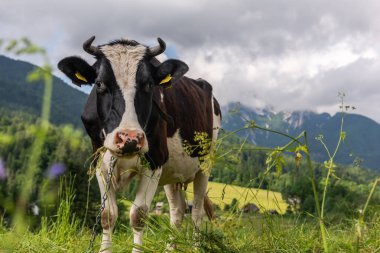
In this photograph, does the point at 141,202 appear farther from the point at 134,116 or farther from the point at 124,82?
the point at 124,82

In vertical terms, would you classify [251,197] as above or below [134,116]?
below

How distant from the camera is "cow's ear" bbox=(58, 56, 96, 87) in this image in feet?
18.6

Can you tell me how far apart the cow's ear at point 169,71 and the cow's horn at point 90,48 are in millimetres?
808

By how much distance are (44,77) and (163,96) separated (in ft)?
17.1

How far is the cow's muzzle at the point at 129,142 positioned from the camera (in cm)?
451

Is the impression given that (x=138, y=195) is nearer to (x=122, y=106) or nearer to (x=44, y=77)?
(x=122, y=106)

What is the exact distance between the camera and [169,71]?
5.95 metres

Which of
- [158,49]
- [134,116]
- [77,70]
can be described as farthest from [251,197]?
[77,70]

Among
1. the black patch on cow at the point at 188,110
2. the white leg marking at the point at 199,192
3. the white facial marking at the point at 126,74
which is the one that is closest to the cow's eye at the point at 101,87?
the white facial marking at the point at 126,74

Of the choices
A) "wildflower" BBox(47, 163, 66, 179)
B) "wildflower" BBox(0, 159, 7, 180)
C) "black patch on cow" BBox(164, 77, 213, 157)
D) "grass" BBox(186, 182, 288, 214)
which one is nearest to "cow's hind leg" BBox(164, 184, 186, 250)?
"black patch on cow" BBox(164, 77, 213, 157)

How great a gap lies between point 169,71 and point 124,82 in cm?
93

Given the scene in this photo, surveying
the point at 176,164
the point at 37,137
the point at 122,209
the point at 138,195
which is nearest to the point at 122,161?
the point at 138,195

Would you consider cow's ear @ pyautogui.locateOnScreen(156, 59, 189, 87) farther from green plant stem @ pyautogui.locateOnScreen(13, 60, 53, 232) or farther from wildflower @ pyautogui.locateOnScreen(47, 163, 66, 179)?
green plant stem @ pyautogui.locateOnScreen(13, 60, 53, 232)

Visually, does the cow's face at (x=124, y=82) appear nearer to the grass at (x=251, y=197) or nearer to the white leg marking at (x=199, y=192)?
the grass at (x=251, y=197)
